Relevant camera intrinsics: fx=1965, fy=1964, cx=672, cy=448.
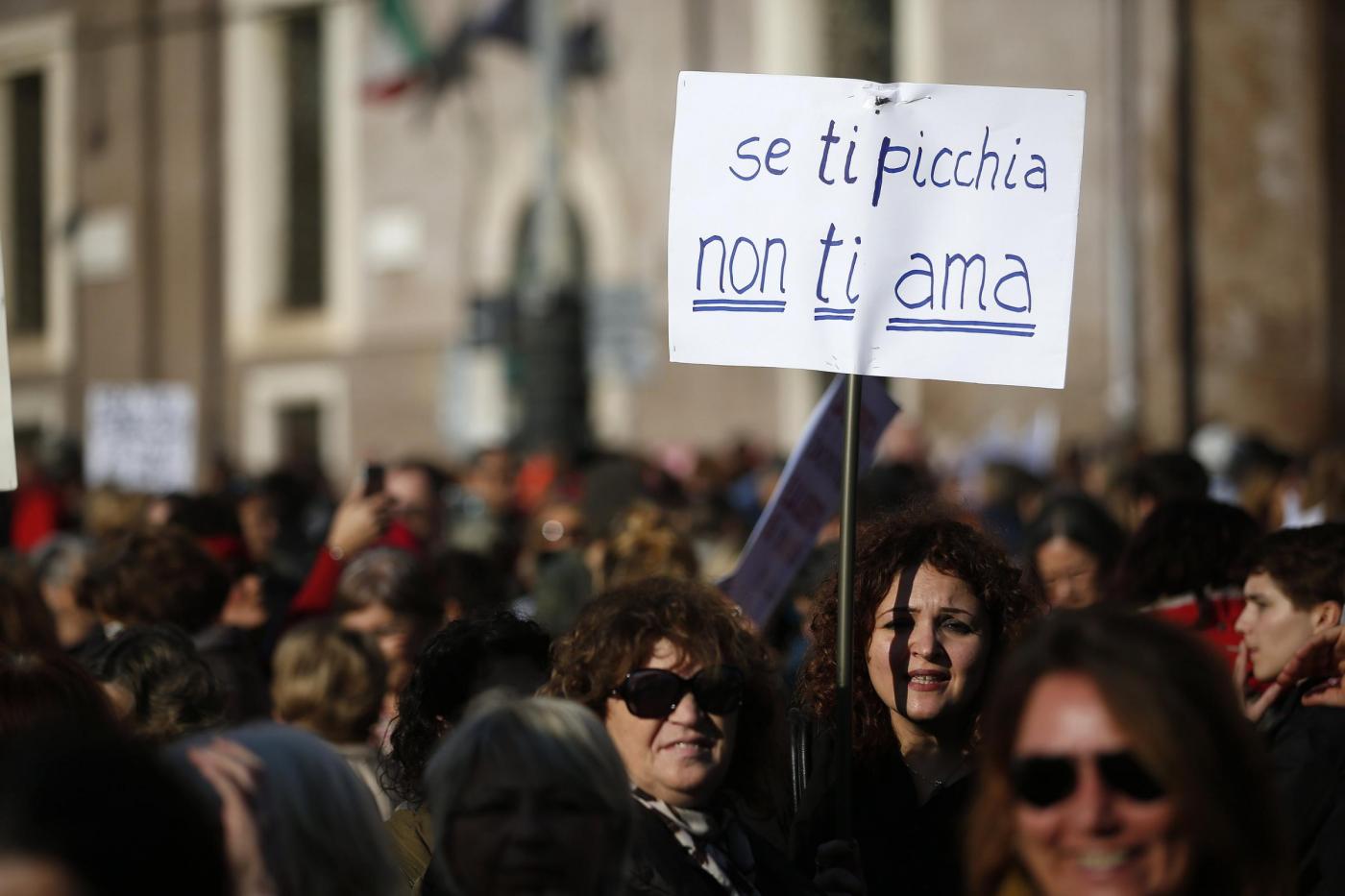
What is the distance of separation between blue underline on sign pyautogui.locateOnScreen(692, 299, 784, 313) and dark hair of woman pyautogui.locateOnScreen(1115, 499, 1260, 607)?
1.53 meters

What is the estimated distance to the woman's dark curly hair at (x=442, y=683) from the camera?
139 inches

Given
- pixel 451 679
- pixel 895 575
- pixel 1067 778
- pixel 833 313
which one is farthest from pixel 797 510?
pixel 1067 778

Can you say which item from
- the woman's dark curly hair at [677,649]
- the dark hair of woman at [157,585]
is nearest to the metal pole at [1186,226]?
the dark hair of woman at [157,585]

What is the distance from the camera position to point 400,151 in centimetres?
2189

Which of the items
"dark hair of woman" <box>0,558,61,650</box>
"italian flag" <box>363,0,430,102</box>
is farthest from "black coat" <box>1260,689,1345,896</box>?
"italian flag" <box>363,0,430,102</box>

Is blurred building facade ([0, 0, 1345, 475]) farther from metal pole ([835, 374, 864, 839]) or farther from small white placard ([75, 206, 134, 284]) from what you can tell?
metal pole ([835, 374, 864, 839])

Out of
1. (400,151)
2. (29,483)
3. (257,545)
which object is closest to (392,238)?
(400,151)

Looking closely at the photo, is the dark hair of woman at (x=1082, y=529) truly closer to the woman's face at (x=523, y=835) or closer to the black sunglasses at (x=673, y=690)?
the black sunglasses at (x=673, y=690)

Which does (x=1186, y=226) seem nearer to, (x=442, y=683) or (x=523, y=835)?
(x=442, y=683)

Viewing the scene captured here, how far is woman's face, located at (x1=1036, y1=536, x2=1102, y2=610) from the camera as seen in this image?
5.67 meters

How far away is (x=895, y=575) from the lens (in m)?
3.51

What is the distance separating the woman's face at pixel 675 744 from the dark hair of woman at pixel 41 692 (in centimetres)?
80

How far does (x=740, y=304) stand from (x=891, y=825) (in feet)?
3.31

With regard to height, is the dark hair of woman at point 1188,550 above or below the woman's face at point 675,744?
above
